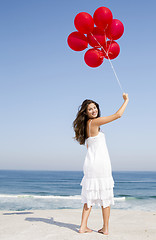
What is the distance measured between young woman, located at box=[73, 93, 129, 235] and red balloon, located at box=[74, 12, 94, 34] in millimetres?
1467

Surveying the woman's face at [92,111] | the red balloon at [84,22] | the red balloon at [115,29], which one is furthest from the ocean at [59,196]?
the red balloon at [84,22]

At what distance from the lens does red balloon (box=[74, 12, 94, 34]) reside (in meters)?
4.55

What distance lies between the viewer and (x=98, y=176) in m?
3.87

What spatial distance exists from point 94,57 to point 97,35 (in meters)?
0.43

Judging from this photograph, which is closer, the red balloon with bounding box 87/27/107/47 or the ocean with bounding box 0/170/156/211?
the red balloon with bounding box 87/27/107/47

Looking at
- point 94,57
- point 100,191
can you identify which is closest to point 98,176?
point 100,191

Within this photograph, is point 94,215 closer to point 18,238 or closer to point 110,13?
point 18,238

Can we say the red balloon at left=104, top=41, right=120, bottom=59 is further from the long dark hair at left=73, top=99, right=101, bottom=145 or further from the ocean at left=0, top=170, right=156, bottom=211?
the ocean at left=0, top=170, right=156, bottom=211

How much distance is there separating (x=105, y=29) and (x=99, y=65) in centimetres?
66

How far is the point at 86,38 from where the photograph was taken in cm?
485

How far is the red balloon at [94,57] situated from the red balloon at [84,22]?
14.9 inches

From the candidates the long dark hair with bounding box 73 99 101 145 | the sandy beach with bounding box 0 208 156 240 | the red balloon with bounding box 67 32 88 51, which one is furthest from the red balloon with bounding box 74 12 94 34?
the sandy beach with bounding box 0 208 156 240

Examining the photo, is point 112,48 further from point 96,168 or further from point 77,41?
point 96,168

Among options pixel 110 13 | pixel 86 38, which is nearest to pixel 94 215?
pixel 86 38
